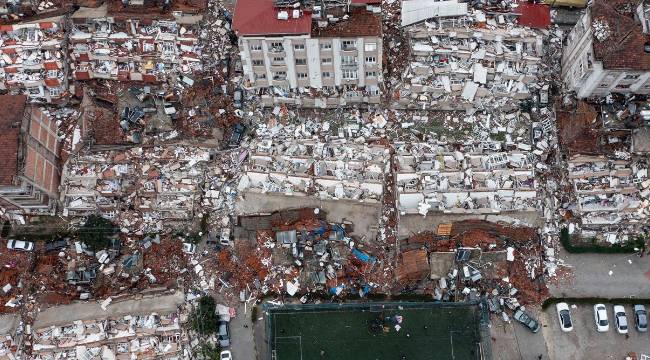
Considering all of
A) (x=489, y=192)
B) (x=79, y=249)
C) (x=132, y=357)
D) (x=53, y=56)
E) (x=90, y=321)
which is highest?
(x=53, y=56)

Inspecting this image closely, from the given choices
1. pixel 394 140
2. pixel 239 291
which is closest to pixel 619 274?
pixel 394 140

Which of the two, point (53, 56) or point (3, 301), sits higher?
point (53, 56)

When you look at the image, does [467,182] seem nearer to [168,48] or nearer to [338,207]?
[338,207]

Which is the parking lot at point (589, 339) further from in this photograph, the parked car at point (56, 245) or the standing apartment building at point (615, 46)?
the parked car at point (56, 245)

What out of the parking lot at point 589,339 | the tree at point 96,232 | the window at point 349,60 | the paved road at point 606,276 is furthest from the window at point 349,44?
the parking lot at point 589,339

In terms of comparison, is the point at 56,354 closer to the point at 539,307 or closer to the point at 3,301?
the point at 3,301

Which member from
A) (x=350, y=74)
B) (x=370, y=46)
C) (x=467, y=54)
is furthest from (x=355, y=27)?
(x=467, y=54)
